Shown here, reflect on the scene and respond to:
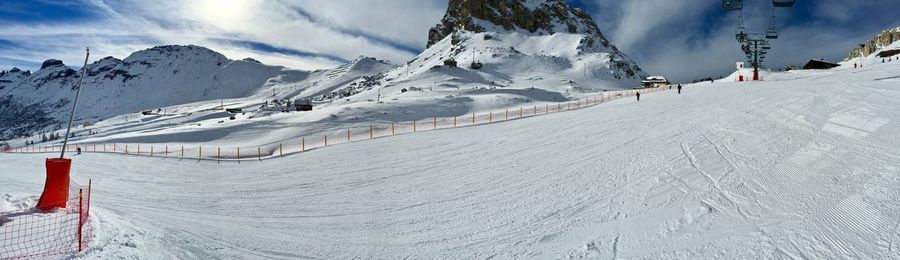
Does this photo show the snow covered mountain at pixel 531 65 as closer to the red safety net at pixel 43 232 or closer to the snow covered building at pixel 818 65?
the snow covered building at pixel 818 65

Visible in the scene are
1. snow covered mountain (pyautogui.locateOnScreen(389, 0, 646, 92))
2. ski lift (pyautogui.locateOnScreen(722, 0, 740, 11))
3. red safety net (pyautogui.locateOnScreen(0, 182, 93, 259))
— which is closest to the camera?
red safety net (pyautogui.locateOnScreen(0, 182, 93, 259))

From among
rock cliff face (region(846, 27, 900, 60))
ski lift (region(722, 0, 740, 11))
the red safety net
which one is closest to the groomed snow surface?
the red safety net

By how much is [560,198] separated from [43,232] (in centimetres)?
966

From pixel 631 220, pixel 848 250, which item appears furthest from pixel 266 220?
pixel 848 250

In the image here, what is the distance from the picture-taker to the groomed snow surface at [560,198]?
24.2ft

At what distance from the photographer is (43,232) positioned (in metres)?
7.23

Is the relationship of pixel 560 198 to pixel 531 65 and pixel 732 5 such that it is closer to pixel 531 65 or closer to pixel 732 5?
pixel 732 5

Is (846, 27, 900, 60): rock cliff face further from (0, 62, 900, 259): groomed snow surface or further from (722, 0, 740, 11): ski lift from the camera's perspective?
(0, 62, 900, 259): groomed snow surface

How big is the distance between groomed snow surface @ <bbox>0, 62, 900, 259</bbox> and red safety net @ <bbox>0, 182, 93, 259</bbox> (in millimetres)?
318

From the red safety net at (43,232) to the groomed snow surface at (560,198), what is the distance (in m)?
0.32

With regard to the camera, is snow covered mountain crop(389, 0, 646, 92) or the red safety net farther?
snow covered mountain crop(389, 0, 646, 92)

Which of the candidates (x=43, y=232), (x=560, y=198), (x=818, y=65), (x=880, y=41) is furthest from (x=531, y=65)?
(x=43, y=232)

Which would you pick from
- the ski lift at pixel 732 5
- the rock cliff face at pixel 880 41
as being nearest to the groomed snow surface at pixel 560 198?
the ski lift at pixel 732 5

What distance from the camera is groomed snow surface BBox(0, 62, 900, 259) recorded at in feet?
24.2
